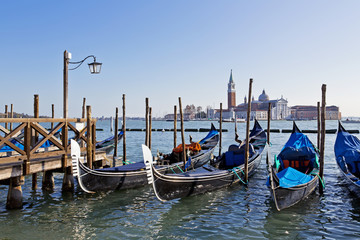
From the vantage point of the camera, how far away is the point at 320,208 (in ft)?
22.1

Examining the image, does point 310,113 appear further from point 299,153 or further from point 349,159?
point 299,153

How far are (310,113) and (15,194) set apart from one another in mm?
140205

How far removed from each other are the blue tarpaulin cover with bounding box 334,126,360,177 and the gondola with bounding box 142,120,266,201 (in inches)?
99.6

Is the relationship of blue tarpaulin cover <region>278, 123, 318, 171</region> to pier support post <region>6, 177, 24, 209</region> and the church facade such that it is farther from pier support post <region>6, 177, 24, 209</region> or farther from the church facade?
the church facade

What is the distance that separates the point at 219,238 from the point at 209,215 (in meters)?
1.11

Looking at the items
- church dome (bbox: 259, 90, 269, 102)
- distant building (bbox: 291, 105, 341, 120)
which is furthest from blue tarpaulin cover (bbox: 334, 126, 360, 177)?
church dome (bbox: 259, 90, 269, 102)

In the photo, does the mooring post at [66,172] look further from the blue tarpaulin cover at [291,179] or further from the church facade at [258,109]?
the church facade at [258,109]

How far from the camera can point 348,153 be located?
9.01 meters

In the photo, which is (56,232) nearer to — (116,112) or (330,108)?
(116,112)

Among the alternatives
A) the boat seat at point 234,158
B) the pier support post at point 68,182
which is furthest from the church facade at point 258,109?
the pier support post at point 68,182

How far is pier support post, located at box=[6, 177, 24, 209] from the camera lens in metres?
6.12

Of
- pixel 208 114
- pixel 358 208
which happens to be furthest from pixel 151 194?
pixel 208 114

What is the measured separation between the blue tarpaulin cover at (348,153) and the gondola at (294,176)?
0.84 meters

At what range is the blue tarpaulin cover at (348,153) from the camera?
8.56 m
